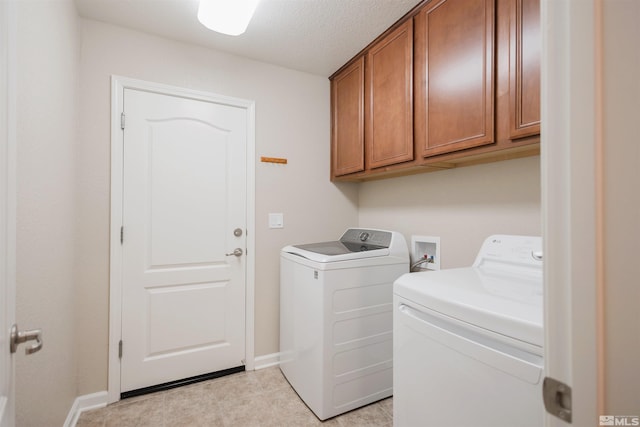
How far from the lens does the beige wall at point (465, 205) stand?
1.46 meters

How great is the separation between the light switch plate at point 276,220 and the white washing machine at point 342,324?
417mm

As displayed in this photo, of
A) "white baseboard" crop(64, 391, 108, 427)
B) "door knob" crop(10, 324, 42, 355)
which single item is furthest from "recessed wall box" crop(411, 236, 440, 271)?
"white baseboard" crop(64, 391, 108, 427)

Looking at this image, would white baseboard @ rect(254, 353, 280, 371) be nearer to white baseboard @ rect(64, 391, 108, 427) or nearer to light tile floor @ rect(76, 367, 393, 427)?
light tile floor @ rect(76, 367, 393, 427)

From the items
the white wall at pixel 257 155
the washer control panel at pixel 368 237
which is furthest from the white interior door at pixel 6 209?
the washer control panel at pixel 368 237

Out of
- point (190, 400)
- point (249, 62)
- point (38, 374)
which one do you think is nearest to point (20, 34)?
point (38, 374)

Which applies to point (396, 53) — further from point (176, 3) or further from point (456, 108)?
point (176, 3)

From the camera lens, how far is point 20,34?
986mm

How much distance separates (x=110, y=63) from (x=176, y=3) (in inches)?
23.8

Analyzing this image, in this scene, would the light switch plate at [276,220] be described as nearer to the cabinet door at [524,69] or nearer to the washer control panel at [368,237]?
the washer control panel at [368,237]

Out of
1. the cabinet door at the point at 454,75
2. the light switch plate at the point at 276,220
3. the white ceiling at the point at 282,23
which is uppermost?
the white ceiling at the point at 282,23

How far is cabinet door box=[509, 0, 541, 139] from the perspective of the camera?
3.73ft

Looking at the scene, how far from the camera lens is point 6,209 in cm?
60

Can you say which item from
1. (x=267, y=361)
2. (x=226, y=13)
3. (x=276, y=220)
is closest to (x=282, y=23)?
(x=226, y=13)

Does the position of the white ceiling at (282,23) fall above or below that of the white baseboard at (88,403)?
above
